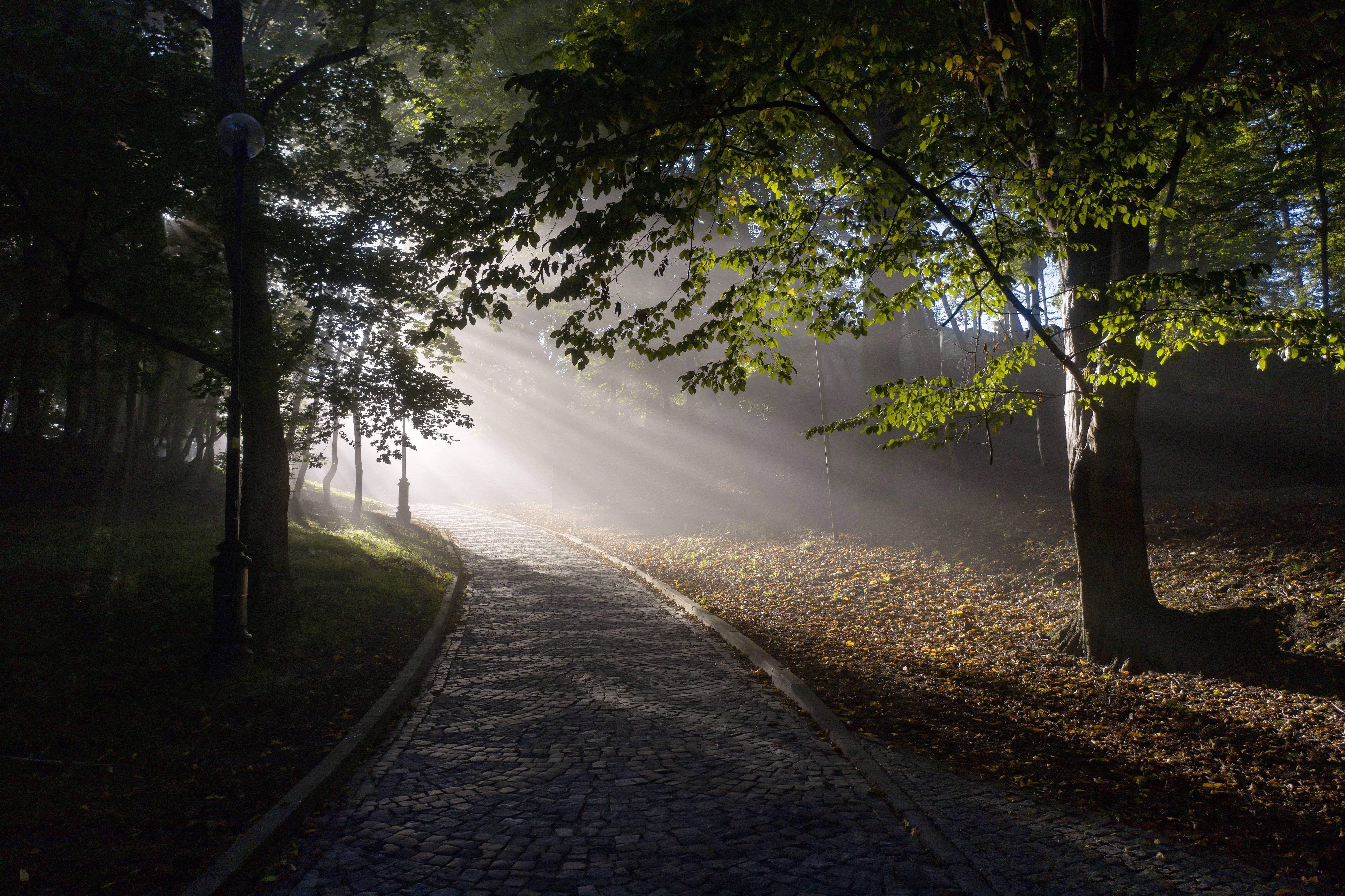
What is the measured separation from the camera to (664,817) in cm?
434

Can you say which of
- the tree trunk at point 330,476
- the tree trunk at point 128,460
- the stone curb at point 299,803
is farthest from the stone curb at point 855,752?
the tree trunk at point 330,476

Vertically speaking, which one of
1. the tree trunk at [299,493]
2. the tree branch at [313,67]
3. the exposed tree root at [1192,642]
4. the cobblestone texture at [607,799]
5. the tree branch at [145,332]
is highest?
the tree branch at [313,67]

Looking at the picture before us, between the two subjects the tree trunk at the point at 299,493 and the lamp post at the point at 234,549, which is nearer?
the lamp post at the point at 234,549

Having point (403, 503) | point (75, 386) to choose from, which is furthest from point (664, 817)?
point (403, 503)

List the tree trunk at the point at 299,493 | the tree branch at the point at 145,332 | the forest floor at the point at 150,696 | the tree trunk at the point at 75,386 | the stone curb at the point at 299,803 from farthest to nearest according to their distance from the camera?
the tree trunk at the point at 299,493
the tree trunk at the point at 75,386
the tree branch at the point at 145,332
the forest floor at the point at 150,696
the stone curb at the point at 299,803

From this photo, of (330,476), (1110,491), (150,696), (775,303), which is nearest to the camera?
(150,696)

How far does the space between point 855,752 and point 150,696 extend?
20.2 feet

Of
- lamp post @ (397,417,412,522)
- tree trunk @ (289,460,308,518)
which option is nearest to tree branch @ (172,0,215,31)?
tree trunk @ (289,460,308,518)

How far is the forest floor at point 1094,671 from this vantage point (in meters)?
4.47

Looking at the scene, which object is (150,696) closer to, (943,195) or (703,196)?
(703,196)

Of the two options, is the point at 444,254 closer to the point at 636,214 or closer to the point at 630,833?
the point at 636,214

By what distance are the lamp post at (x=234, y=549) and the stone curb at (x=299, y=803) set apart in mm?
1618

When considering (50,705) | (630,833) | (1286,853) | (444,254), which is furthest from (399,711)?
(1286,853)

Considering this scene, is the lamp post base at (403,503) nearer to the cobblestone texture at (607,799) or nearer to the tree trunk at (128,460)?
the tree trunk at (128,460)
